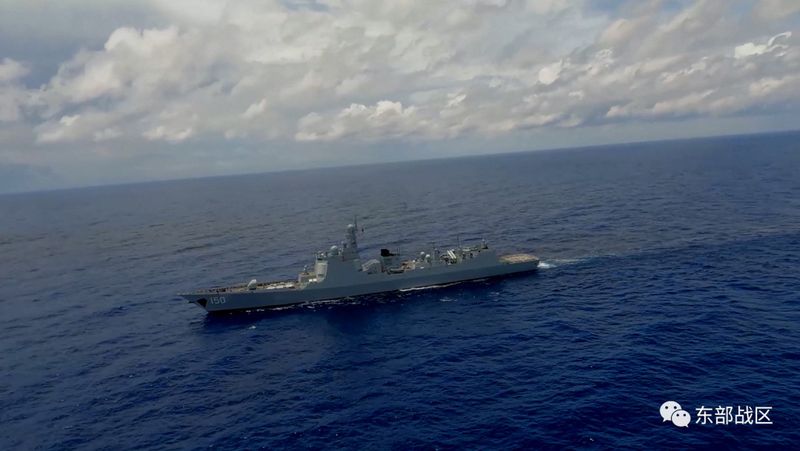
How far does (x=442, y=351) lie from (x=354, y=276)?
85.7 feet

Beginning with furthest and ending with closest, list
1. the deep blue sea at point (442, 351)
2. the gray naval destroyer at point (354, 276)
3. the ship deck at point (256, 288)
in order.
→ the gray naval destroyer at point (354, 276), the ship deck at point (256, 288), the deep blue sea at point (442, 351)

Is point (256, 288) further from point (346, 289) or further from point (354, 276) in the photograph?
point (354, 276)

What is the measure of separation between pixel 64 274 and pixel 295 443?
86837 millimetres

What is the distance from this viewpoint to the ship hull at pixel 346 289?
67.5 metres

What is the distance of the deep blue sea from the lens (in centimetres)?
3656

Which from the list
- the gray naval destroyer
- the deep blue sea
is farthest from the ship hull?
the deep blue sea

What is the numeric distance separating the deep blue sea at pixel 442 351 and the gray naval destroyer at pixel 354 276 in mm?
2377

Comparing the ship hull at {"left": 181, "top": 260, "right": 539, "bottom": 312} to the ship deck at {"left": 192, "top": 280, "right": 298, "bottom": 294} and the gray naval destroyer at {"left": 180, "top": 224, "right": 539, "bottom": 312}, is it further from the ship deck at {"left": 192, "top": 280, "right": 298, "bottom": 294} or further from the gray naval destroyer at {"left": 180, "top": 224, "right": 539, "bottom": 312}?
the ship deck at {"left": 192, "top": 280, "right": 298, "bottom": 294}

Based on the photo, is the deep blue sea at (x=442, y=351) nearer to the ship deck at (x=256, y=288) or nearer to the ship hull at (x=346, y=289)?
the ship hull at (x=346, y=289)

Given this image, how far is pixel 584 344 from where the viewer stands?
4819 cm

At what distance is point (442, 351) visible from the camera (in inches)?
1972

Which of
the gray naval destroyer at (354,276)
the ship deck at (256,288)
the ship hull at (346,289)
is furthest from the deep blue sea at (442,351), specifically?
the ship deck at (256,288)

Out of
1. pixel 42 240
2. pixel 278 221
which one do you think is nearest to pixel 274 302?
pixel 278 221

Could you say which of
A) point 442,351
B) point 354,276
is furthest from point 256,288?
point 442,351
